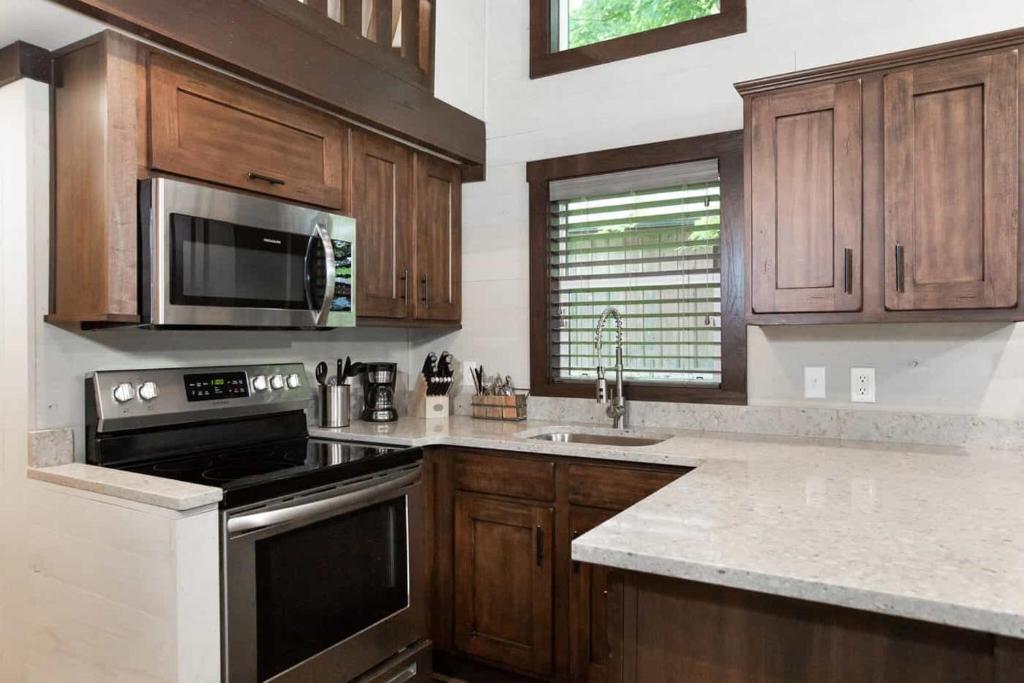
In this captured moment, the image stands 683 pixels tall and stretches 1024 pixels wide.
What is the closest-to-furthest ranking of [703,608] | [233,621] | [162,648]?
[703,608] < [162,648] < [233,621]

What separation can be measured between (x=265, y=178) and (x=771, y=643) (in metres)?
1.98

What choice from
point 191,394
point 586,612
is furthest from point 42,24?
point 586,612

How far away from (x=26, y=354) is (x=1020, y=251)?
2813 millimetres

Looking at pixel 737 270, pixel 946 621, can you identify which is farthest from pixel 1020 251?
pixel 946 621

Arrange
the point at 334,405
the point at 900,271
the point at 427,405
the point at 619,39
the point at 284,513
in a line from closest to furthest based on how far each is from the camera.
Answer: the point at 284,513
the point at 900,271
the point at 334,405
the point at 619,39
the point at 427,405

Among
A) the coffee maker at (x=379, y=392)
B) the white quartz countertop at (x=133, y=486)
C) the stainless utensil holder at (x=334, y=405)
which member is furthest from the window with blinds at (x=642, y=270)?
the white quartz countertop at (x=133, y=486)

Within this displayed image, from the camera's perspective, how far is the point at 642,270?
292cm

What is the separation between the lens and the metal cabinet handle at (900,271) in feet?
6.70

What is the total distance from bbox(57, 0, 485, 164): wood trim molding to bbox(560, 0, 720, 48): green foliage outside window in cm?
67

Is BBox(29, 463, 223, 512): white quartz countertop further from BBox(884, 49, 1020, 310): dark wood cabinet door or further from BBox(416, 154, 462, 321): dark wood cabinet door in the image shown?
BBox(884, 49, 1020, 310): dark wood cabinet door

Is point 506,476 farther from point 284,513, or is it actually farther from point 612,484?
point 284,513

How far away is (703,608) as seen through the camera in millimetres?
1222

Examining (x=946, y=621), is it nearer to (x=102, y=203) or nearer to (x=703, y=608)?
(x=703, y=608)

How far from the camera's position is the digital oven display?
2359mm
